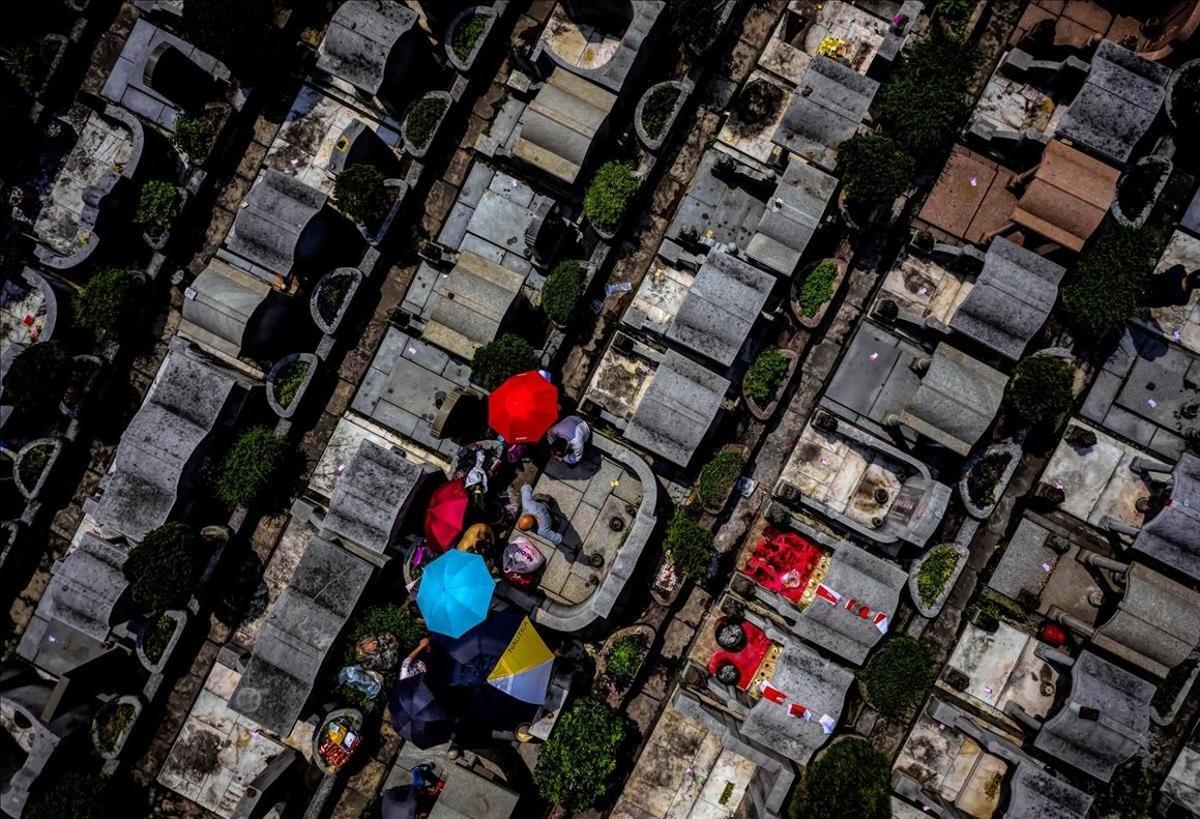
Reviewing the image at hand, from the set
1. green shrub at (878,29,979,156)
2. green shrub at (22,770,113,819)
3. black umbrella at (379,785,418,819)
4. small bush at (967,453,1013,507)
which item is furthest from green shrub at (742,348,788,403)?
green shrub at (22,770,113,819)

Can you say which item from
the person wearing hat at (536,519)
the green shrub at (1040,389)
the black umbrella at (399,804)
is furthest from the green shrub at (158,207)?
the green shrub at (1040,389)

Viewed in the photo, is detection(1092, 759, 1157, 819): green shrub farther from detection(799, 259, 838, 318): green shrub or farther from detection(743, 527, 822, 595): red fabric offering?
detection(799, 259, 838, 318): green shrub

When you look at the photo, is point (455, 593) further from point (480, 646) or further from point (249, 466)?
point (249, 466)

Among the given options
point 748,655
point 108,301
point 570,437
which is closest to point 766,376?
point 570,437

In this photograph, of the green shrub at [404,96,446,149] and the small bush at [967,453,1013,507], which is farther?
the green shrub at [404,96,446,149]

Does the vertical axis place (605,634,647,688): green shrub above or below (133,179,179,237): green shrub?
below

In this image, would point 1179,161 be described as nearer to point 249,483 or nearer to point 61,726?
point 249,483
